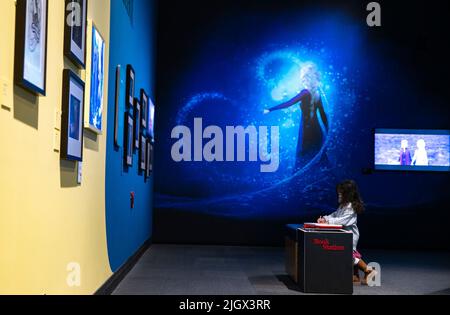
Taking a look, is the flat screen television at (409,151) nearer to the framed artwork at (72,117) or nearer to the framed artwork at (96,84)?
the framed artwork at (96,84)

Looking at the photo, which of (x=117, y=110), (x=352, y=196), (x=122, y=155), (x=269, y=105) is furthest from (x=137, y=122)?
(x=269, y=105)

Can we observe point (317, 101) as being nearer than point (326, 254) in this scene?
No

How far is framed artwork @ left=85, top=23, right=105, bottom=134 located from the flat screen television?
5.70 m

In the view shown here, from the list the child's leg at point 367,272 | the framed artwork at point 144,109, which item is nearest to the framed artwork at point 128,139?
the framed artwork at point 144,109

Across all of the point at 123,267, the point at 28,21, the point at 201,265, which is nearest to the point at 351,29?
the point at 201,265

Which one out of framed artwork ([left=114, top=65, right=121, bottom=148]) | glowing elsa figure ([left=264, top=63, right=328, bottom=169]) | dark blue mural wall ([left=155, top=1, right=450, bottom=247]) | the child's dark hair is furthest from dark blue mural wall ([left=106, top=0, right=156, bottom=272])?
glowing elsa figure ([left=264, top=63, right=328, bottom=169])

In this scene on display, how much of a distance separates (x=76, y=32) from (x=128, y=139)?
2272 millimetres

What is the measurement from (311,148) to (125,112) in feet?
13.8

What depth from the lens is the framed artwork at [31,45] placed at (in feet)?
6.93

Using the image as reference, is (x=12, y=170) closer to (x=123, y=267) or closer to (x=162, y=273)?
(x=123, y=267)

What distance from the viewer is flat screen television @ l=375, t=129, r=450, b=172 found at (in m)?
8.48

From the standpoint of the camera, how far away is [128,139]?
5.30 metres

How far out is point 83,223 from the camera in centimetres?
350

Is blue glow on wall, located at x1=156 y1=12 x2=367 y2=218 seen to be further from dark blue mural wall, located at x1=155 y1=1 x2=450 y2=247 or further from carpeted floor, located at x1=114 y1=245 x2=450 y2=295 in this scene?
carpeted floor, located at x1=114 y1=245 x2=450 y2=295
